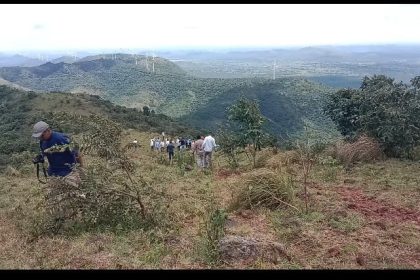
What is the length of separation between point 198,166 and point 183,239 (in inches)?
283

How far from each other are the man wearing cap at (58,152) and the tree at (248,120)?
720 cm

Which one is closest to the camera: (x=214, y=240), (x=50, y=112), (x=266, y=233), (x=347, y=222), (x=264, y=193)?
(x=214, y=240)

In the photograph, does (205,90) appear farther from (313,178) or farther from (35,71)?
(313,178)

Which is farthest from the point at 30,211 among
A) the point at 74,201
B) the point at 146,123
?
the point at 146,123

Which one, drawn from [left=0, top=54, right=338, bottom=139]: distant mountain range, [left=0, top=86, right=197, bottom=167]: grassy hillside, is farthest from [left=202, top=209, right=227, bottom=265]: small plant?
[left=0, top=54, right=338, bottom=139]: distant mountain range

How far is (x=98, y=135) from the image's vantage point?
662 cm

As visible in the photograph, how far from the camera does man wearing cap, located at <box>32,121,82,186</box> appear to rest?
20.4ft

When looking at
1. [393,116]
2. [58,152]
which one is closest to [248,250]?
[58,152]

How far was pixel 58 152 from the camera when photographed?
20.9 feet

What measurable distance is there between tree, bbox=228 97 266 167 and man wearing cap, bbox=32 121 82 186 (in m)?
7.20

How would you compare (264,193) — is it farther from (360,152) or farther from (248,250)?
(360,152)

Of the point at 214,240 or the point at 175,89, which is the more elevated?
the point at 214,240

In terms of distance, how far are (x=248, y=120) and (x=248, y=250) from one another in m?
8.40

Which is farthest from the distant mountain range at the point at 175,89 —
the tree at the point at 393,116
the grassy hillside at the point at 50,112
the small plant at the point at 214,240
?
the small plant at the point at 214,240
